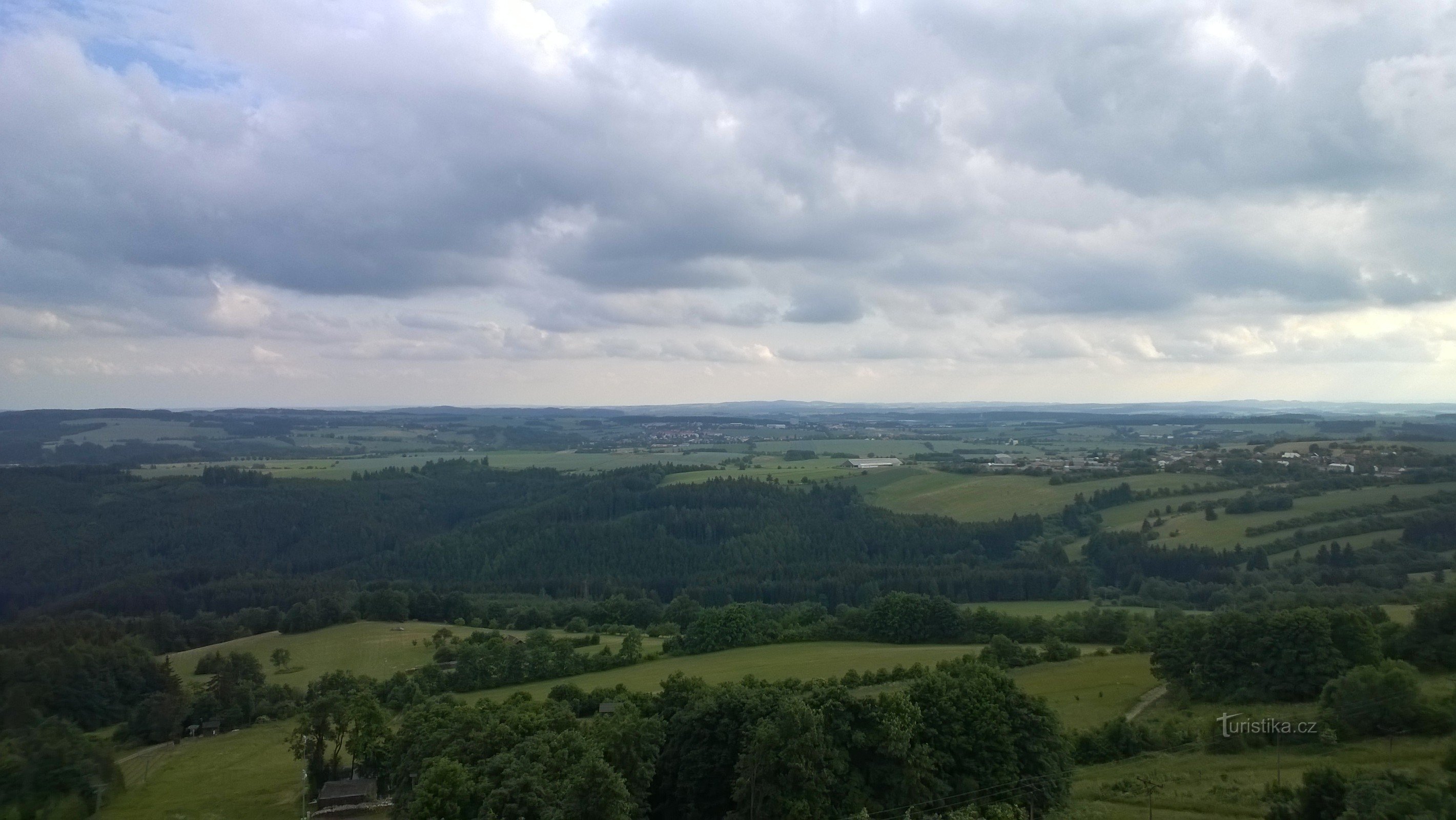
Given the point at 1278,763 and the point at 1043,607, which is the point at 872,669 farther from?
the point at 1043,607

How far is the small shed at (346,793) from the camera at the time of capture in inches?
1385

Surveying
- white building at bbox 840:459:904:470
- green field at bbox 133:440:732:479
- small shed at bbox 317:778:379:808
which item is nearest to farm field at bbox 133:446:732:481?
green field at bbox 133:440:732:479

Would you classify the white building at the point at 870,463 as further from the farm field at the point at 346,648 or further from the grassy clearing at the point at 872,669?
the grassy clearing at the point at 872,669

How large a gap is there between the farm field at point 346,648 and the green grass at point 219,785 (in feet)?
42.2

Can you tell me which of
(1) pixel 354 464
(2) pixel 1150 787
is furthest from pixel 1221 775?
(1) pixel 354 464

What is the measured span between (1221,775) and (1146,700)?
1151cm

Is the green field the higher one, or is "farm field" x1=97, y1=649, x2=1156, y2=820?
the green field

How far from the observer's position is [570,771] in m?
26.7

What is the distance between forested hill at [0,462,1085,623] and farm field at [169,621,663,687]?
15.6 meters

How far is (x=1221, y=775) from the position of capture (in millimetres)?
28656

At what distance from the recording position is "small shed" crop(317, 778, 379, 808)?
3519 cm

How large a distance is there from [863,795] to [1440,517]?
74427 millimetres

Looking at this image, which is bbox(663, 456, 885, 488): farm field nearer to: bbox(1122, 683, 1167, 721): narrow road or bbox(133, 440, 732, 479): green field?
bbox(133, 440, 732, 479): green field

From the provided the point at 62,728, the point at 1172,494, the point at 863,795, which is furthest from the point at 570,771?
the point at 1172,494
